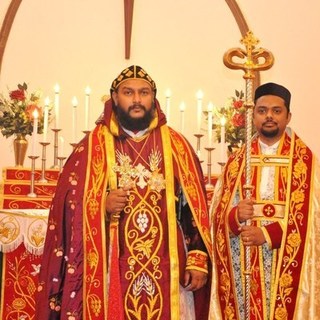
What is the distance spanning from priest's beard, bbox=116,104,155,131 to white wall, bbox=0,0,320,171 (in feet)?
13.4

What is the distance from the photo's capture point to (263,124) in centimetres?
584

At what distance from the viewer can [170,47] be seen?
10047mm

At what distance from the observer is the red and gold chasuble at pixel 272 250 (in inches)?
222

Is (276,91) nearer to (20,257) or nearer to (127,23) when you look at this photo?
(20,257)

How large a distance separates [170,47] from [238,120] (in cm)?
221

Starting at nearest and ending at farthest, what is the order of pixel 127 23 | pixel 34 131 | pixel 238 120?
1. pixel 34 131
2. pixel 238 120
3. pixel 127 23

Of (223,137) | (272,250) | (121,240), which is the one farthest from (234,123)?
(121,240)

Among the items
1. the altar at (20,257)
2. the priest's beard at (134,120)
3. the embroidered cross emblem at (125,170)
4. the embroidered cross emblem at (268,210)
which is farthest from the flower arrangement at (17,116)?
the embroidered cross emblem at (268,210)

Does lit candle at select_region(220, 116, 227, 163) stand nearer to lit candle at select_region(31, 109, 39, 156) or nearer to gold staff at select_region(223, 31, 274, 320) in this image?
lit candle at select_region(31, 109, 39, 156)

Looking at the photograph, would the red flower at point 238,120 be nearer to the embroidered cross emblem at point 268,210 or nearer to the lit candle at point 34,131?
the lit candle at point 34,131

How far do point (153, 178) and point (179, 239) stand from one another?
0.39 metres

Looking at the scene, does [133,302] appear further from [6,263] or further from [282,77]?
[282,77]

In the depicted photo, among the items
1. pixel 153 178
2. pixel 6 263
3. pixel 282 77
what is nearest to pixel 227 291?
pixel 153 178

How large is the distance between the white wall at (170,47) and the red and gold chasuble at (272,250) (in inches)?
154
